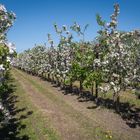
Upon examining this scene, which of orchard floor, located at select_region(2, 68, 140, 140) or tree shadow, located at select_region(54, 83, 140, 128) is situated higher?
tree shadow, located at select_region(54, 83, 140, 128)

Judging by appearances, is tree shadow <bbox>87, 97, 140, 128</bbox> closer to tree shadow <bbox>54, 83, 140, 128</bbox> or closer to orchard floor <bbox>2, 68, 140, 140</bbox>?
tree shadow <bbox>54, 83, 140, 128</bbox>

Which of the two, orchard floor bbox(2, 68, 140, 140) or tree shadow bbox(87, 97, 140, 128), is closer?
orchard floor bbox(2, 68, 140, 140)

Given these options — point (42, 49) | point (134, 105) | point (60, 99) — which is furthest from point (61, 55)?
point (42, 49)

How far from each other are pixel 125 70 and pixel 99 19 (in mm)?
6603

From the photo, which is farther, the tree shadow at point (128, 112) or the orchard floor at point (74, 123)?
the tree shadow at point (128, 112)

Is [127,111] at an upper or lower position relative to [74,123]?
upper

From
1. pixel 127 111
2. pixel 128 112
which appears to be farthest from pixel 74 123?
pixel 127 111

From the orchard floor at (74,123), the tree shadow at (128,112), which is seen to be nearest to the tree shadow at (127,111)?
the tree shadow at (128,112)

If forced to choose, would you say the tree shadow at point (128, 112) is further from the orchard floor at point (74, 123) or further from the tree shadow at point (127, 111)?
the orchard floor at point (74, 123)

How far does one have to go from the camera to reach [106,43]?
31.0 metres

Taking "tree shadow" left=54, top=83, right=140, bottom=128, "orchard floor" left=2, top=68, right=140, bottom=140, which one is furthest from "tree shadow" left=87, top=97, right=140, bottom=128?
"orchard floor" left=2, top=68, right=140, bottom=140

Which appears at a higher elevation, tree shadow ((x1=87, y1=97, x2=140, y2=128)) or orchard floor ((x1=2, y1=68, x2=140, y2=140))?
tree shadow ((x1=87, y1=97, x2=140, y2=128))

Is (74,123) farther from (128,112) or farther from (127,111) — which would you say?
(127,111)

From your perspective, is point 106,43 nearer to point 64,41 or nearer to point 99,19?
point 99,19
